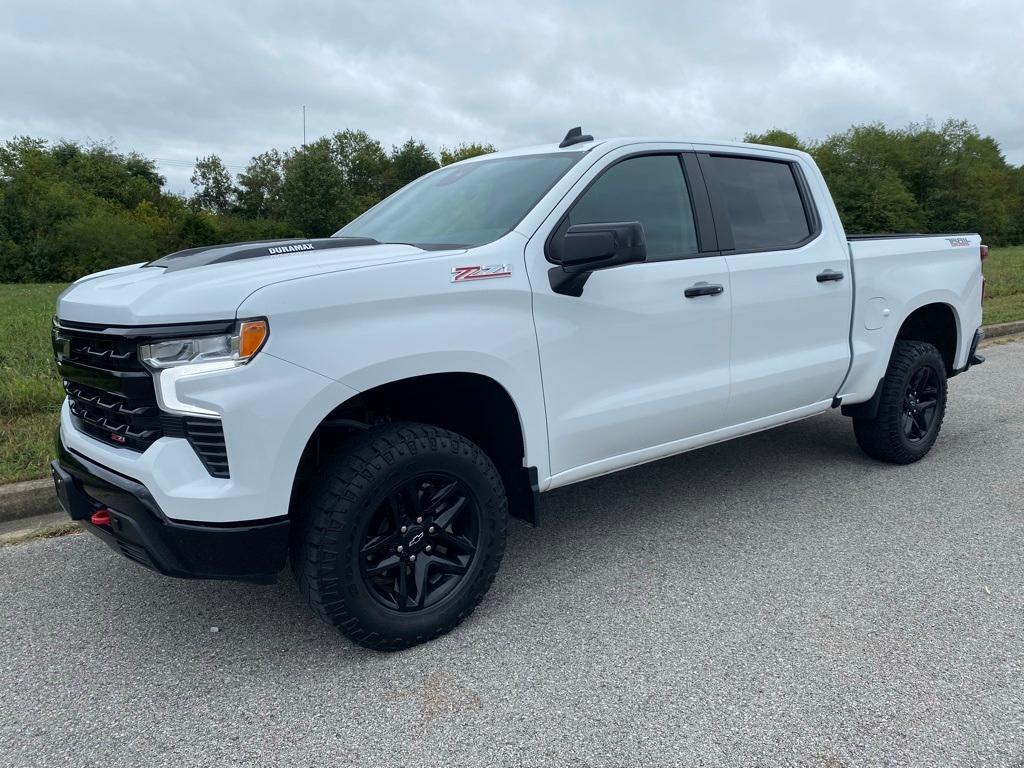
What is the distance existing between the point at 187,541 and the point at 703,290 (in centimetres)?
232

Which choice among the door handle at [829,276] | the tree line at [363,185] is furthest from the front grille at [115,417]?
the tree line at [363,185]

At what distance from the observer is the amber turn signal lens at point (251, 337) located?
2.45 m

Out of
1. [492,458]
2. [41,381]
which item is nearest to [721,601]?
[492,458]

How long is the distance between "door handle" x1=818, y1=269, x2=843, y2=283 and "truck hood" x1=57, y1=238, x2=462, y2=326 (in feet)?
7.03

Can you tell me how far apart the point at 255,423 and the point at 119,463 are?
552 mm

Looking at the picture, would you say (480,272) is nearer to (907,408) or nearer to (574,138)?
(574,138)

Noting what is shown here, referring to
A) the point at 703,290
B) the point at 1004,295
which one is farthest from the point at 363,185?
the point at 703,290

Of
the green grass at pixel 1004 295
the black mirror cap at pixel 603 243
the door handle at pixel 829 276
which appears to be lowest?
the green grass at pixel 1004 295

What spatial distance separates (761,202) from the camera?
4176 mm

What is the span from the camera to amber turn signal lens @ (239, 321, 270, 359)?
245cm

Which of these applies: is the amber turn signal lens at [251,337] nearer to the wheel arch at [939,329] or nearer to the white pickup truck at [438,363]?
the white pickup truck at [438,363]

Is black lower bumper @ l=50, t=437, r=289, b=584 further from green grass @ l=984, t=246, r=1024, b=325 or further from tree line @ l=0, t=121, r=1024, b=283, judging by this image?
tree line @ l=0, t=121, r=1024, b=283

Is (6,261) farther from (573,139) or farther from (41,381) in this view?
(573,139)

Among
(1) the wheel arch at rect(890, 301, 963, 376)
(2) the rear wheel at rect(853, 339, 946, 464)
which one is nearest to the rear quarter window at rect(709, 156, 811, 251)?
(2) the rear wheel at rect(853, 339, 946, 464)
